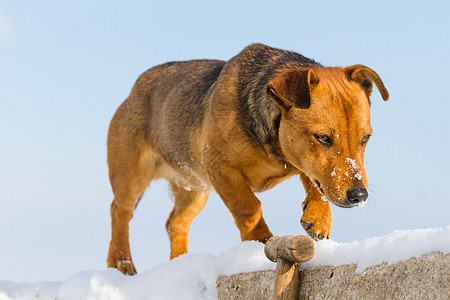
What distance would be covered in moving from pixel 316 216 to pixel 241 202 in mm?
733

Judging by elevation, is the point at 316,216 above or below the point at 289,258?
below

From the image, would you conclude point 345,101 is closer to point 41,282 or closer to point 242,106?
point 242,106

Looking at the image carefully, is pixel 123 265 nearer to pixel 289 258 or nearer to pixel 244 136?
pixel 244 136

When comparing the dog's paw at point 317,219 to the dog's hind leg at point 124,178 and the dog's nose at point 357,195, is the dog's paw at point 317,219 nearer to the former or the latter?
the dog's nose at point 357,195

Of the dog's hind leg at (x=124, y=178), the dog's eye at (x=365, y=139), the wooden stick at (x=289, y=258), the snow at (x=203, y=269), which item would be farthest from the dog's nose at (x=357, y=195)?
the dog's hind leg at (x=124, y=178)

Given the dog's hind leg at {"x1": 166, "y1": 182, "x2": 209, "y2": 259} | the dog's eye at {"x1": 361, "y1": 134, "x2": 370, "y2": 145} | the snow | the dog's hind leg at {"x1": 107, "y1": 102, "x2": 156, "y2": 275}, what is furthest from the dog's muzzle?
the dog's hind leg at {"x1": 166, "y1": 182, "x2": 209, "y2": 259}

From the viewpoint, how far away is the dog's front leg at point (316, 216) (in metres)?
5.08

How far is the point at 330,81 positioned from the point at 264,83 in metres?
0.77

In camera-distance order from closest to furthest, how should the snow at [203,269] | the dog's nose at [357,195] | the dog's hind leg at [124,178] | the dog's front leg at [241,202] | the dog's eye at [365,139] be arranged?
the snow at [203,269]
the dog's nose at [357,195]
the dog's eye at [365,139]
the dog's front leg at [241,202]
the dog's hind leg at [124,178]

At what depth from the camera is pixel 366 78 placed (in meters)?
5.29

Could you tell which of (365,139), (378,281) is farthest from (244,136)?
(378,281)

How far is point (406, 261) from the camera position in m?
3.49

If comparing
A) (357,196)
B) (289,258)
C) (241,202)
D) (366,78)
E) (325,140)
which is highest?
(366,78)

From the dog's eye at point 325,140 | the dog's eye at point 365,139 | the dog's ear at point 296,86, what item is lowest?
the dog's eye at point 365,139
